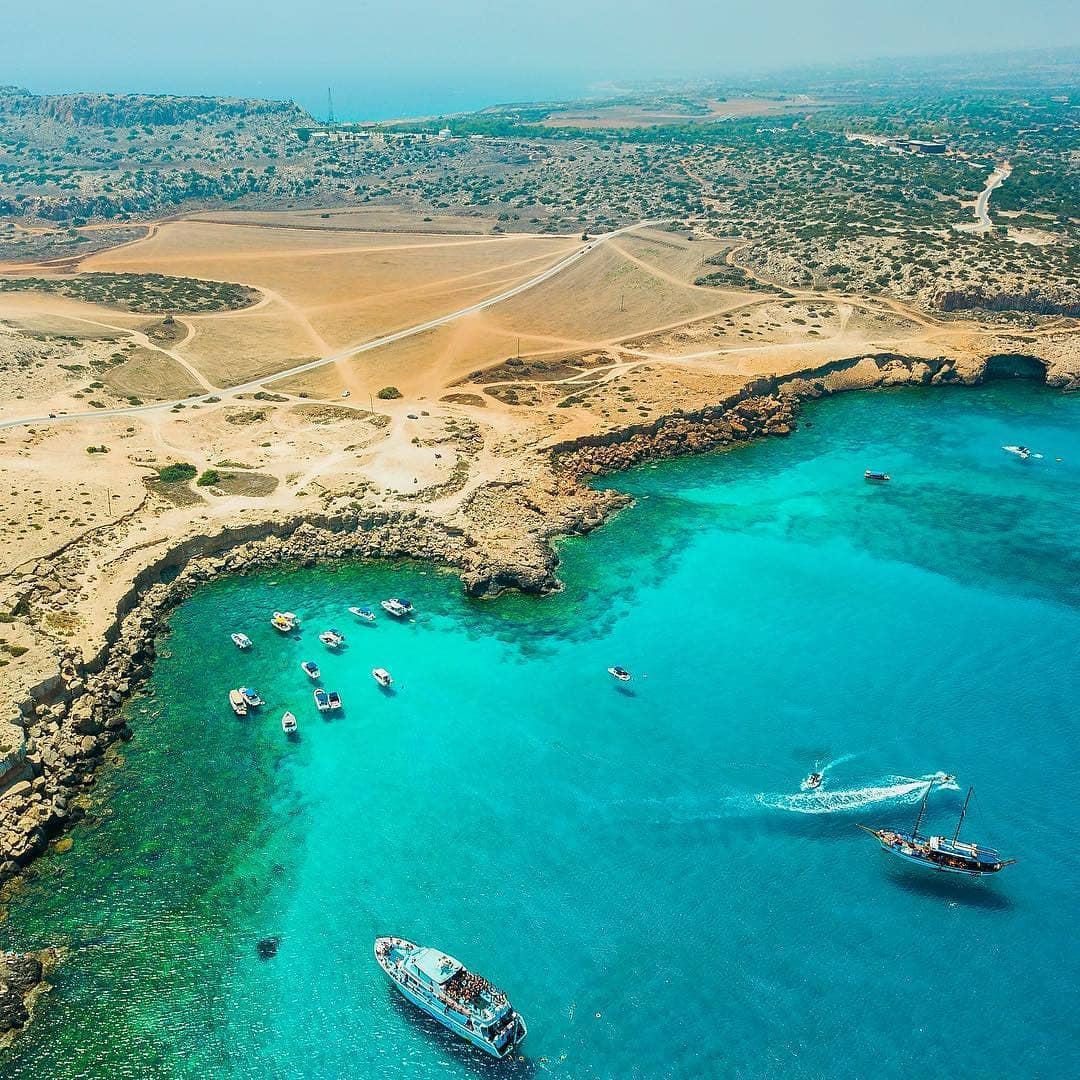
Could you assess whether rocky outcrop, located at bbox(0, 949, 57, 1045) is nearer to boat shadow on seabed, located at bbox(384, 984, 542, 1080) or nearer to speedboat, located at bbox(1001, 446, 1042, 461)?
boat shadow on seabed, located at bbox(384, 984, 542, 1080)

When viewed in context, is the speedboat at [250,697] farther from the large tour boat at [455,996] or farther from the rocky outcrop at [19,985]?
the large tour boat at [455,996]

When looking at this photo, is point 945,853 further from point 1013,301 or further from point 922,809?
point 1013,301

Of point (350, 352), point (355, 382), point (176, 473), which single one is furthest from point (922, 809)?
point (350, 352)

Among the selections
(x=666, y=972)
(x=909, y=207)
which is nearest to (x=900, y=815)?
(x=666, y=972)

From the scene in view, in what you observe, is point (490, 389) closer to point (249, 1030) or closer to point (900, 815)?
point (900, 815)

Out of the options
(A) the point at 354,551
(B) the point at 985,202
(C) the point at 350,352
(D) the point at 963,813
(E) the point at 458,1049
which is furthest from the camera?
(B) the point at 985,202

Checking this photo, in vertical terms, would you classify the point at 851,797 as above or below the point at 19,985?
above
